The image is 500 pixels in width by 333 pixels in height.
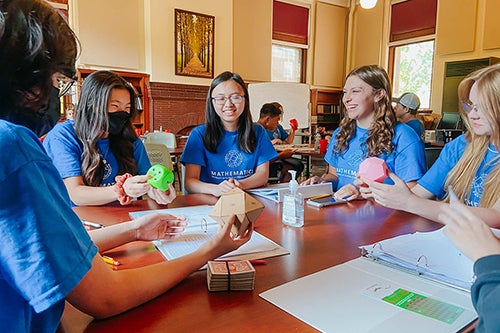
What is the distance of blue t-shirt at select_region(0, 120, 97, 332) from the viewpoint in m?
0.45

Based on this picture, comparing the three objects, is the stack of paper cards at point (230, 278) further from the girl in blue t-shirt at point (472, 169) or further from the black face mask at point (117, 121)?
the black face mask at point (117, 121)

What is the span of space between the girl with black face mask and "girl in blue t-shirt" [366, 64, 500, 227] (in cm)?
84

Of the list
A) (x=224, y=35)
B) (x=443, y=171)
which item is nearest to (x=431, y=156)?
(x=443, y=171)

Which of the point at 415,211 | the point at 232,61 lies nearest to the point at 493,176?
the point at 415,211

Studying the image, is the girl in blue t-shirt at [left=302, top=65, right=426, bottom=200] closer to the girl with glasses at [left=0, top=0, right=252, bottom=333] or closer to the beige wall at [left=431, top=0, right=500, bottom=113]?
the girl with glasses at [left=0, top=0, right=252, bottom=333]

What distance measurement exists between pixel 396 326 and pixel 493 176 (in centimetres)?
96

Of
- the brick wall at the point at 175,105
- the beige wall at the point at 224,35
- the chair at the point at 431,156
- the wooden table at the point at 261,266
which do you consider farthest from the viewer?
the brick wall at the point at 175,105

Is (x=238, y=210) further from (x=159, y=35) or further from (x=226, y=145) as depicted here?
(x=159, y=35)

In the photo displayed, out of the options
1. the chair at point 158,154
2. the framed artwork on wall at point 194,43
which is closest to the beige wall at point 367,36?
the framed artwork on wall at point 194,43

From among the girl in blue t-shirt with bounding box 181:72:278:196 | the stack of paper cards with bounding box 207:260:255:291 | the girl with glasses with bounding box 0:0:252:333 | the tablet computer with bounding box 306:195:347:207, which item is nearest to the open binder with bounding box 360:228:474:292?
the stack of paper cards with bounding box 207:260:255:291

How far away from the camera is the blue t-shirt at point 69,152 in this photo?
→ 152 cm

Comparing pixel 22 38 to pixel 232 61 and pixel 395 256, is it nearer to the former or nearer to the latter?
pixel 395 256

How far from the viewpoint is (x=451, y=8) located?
271 inches

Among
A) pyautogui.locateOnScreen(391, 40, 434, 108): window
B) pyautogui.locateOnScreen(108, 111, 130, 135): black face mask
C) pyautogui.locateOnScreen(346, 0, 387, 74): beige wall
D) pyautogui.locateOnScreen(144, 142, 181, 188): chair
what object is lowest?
pyautogui.locateOnScreen(144, 142, 181, 188): chair
